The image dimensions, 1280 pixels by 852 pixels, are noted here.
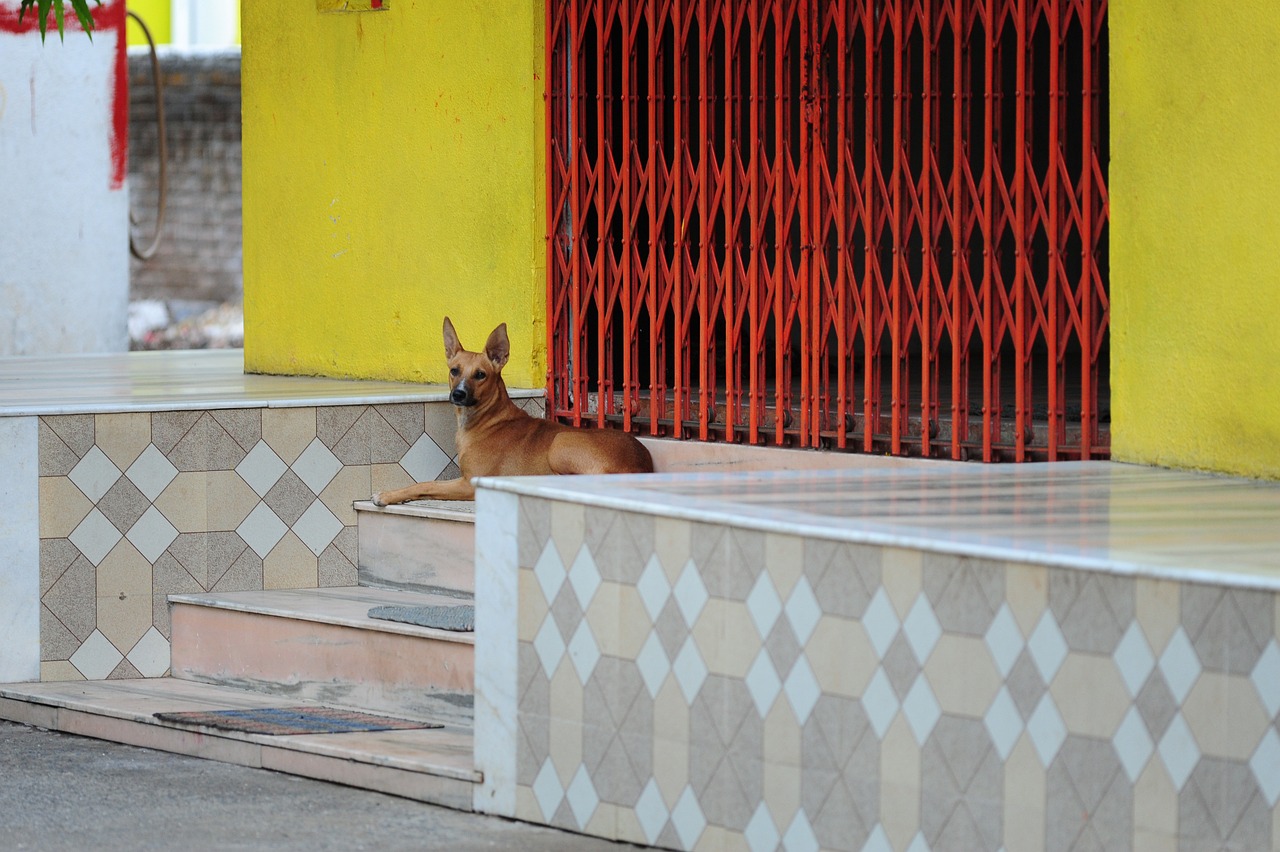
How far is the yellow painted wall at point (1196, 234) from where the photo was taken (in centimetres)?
546

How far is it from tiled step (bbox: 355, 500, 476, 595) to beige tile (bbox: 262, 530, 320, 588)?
0.53 feet

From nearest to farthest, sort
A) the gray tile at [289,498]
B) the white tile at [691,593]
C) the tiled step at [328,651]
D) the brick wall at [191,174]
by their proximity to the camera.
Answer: the white tile at [691,593], the tiled step at [328,651], the gray tile at [289,498], the brick wall at [191,174]

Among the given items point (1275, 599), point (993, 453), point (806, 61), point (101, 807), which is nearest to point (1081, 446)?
point (993, 453)

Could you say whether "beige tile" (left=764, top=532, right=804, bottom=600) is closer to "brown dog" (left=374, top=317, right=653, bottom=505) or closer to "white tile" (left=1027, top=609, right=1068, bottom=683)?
"white tile" (left=1027, top=609, right=1068, bottom=683)

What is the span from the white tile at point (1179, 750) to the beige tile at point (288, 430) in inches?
145

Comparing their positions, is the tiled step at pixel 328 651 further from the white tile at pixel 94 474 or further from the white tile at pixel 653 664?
the white tile at pixel 653 664

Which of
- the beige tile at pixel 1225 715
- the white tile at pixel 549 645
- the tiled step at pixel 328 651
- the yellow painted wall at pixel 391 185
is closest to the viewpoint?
the beige tile at pixel 1225 715

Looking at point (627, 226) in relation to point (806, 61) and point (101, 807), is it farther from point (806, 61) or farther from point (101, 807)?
point (101, 807)

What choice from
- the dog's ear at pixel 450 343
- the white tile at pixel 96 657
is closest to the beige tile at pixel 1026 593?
the dog's ear at pixel 450 343

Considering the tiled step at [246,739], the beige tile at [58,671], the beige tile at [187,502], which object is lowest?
the tiled step at [246,739]

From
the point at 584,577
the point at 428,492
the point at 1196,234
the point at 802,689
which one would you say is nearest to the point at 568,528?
the point at 584,577

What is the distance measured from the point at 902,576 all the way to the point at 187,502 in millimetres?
3153

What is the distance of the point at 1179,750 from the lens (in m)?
3.86

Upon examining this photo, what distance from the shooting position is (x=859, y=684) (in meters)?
4.36
